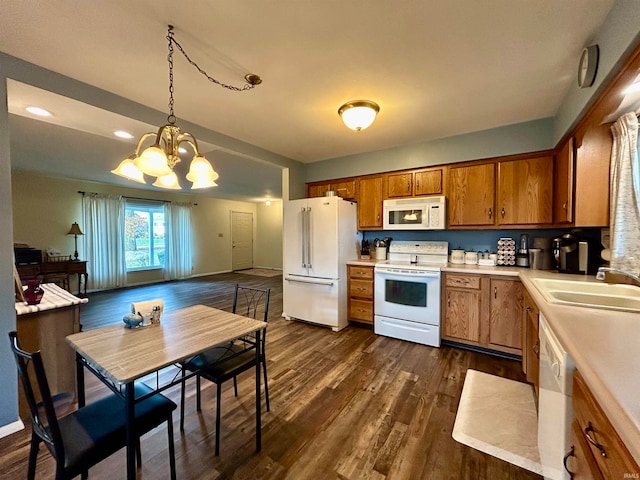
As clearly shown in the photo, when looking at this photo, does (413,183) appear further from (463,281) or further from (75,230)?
(75,230)

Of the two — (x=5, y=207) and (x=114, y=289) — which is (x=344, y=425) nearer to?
(x=5, y=207)

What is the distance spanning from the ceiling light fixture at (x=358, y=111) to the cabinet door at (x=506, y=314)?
2.05m

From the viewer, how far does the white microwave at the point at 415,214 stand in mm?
3217

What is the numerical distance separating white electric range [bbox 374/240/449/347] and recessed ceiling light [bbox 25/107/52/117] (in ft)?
11.4

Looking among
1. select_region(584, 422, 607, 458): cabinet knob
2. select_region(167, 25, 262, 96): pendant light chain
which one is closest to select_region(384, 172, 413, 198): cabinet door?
select_region(167, 25, 262, 96): pendant light chain

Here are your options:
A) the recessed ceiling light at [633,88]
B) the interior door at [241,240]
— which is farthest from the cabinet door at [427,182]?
the interior door at [241,240]

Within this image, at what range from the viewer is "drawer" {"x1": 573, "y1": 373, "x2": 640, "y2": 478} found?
2.15ft

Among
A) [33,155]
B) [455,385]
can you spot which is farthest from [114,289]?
[455,385]

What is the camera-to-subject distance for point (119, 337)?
57.4 inches

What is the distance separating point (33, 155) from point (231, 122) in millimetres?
3435

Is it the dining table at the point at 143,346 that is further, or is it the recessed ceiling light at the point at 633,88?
the recessed ceiling light at the point at 633,88

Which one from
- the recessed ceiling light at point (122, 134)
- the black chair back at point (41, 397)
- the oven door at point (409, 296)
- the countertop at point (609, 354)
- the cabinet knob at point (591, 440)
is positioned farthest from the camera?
the oven door at point (409, 296)

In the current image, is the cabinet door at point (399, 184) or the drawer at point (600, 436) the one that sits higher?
the cabinet door at point (399, 184)

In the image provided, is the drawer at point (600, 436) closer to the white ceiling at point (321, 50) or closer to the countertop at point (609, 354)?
the countertop at point (609, 354)
